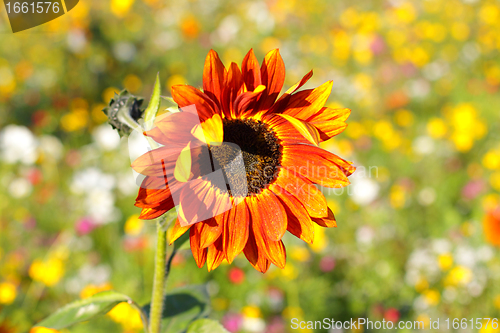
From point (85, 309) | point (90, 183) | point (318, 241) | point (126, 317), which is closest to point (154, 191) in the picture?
point (85, 309)

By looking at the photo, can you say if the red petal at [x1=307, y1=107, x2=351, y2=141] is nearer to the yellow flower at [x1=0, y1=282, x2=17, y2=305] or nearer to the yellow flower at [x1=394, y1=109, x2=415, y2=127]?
the yellow flower at [x1=0, y1=282, x2=17, y2=305]

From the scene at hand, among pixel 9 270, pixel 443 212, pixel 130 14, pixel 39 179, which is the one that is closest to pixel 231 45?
pixel 130 14

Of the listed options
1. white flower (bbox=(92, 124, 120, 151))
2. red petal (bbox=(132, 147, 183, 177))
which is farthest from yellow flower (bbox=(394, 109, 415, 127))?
red petal (bbox=(132, 147, 183, 177))

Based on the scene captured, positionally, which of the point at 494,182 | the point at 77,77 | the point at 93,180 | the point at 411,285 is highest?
the point at 77,77

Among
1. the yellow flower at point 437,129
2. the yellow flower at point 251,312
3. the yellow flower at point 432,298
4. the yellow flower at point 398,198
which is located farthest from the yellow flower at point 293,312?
the yellow flower at point 437,129

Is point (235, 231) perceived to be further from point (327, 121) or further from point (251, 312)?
point (251, 312)

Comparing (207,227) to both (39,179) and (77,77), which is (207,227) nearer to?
(39,179)

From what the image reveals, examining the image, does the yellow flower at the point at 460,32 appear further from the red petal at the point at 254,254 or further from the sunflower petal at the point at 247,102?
the red petal at the point at 254,254
